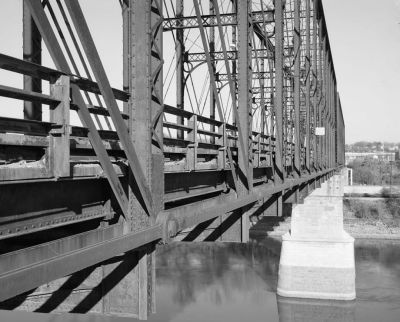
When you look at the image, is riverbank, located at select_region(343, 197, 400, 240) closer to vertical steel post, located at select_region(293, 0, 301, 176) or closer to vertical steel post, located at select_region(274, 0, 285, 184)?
vertical steel post, located at select_region(293, 0, 301, 176)

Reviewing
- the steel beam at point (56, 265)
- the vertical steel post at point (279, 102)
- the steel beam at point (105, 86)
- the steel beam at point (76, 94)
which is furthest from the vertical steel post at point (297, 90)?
the steel beam at point (56, 265)

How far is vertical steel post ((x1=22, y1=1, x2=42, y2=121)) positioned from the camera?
8281mm

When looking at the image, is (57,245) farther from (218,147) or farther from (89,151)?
(218,147)

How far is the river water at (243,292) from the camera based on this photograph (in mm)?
29312

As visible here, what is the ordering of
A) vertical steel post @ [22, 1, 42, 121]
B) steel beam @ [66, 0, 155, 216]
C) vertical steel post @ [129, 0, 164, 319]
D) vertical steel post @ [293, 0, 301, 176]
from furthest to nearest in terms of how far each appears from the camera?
vertical steel post @ [293, 0, 301, 176]
vertical steel post @ [22, 1, 42, 121]
vertical steel post @ [129, 0, 164, 319]
steel beam @ [66, 0, 155, 216]

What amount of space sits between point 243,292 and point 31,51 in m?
29.2

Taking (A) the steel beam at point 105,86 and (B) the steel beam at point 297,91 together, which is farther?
(B) the steel beam at point 297,91

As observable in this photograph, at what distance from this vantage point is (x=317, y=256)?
31.8m

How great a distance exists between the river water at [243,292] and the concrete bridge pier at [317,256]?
2.66ft

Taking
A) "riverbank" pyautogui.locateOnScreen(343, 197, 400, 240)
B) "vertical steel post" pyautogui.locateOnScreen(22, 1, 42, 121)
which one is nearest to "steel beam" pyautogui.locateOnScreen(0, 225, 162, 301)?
"vertical steel post" pyautogui.locateOnScreen(22, 1, 42, 121)

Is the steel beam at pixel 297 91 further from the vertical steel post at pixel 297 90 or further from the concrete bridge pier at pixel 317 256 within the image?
the concrete bridge pier at pixel 317 256

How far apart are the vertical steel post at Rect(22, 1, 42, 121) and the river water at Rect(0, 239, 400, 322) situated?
46.0ft

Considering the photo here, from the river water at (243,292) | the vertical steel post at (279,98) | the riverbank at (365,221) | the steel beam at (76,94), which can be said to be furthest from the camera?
the riverbank at (365,221)

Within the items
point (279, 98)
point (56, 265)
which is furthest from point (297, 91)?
point (56, 265)
